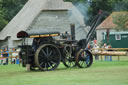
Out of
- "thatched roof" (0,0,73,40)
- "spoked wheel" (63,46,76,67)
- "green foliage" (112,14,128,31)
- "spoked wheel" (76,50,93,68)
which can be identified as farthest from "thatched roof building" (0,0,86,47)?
"spoked wheel" (63,46,76,67)

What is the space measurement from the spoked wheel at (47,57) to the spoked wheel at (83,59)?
1.39 metres

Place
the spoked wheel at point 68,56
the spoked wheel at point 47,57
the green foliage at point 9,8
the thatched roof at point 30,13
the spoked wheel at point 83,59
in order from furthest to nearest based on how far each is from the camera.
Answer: the green foliage at point 9,8, the thatched roof at point 30,13, the spoked wheel at point 83,59, the spoked wheel at point 68,56, the spoked wheel at point 47,57

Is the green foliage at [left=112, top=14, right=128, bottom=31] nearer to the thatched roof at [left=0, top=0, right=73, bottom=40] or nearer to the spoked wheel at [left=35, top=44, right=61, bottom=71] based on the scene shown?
the thatched roof at [left=0, top=0, right=73, bottom=40]

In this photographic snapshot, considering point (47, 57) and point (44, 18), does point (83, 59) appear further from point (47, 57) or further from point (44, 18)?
point (44, 18)

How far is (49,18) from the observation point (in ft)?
182

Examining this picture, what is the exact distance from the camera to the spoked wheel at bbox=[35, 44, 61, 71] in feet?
64.2

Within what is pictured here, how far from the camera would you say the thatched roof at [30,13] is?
54756mm

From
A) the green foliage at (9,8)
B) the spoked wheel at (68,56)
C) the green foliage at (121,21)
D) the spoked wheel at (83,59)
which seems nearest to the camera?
the spoked wheel at (68,56)

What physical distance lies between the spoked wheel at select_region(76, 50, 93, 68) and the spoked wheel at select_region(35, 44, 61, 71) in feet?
4.55

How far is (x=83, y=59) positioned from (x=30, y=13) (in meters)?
35.4

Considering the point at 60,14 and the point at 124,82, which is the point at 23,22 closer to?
the point at 60,14

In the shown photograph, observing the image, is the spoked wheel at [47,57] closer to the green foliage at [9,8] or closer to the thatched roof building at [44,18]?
the thatched roof building at [44,18]

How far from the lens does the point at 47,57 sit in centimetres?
1989

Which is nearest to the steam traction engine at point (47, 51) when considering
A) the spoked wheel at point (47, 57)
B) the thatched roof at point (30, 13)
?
the spoked wheel at point (47, 57)
